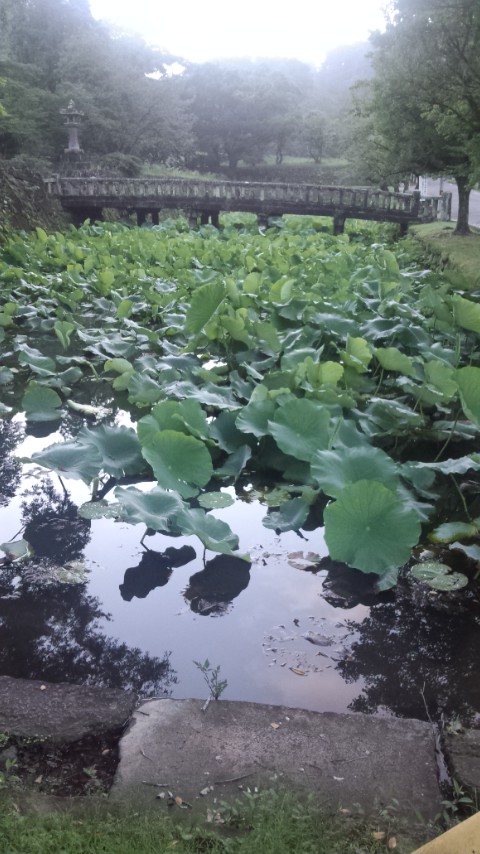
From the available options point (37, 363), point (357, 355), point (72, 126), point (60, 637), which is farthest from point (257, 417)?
point (72, 126)

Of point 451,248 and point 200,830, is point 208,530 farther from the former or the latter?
point 451,248

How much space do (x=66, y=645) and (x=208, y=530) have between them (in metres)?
0.62

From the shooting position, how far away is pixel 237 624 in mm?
2396

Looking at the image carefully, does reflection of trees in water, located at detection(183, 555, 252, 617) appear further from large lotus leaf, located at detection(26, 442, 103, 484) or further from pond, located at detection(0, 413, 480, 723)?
large lotus leaf, located at detection(26, 442, 103, 484)

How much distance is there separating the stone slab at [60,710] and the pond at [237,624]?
20cm

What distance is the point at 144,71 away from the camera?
3334cm

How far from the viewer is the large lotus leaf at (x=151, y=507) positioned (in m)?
2.53

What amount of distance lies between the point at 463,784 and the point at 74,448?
2.08m

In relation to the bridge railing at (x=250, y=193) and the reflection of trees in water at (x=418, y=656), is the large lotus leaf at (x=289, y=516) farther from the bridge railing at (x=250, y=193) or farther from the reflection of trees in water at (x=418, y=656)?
the bridge railing at (x=250, y=193)

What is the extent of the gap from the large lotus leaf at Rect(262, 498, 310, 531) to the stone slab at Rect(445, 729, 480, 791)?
46.2 inches

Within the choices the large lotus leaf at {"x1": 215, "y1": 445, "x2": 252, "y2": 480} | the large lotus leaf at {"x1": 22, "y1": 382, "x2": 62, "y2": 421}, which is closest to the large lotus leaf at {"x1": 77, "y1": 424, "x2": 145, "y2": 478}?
the large lotus leaf at {"x1": 215, "y1": 445, "x2": 252, "y2": 480}

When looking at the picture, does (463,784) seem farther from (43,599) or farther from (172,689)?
(43,599)

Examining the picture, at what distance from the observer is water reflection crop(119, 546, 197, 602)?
2.61 meters

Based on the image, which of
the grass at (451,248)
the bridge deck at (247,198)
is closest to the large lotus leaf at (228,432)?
the grass at (451,248)
